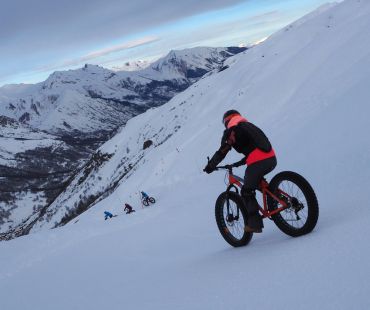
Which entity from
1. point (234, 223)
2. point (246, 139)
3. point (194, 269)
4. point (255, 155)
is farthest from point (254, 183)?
point (194, 269)

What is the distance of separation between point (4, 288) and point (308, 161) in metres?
8.58

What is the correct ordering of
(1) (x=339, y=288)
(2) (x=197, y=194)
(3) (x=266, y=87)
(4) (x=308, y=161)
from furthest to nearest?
(3) (x=266, y=87) → (2) (x=197, y=194) → (4) (x=308, y=161) → (1) (x=339, y=288)

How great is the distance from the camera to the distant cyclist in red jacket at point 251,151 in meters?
6.63

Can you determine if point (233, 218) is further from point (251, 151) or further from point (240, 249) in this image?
point (251, 151)

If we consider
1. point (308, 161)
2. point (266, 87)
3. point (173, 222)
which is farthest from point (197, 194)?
point (266, 87)

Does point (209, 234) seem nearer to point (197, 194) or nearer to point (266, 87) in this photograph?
point (197, 194)

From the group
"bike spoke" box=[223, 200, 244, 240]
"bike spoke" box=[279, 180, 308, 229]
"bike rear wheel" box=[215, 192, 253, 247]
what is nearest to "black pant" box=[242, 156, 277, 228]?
"bike rear wheel" box=[215, 192, 253, 247]

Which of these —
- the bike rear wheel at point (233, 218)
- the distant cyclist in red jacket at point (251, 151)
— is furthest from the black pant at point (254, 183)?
the bike rear wheel at point (233, 218)

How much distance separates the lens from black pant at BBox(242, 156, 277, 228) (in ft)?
21.9

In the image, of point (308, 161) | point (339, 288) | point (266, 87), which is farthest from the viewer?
point (266, 87)

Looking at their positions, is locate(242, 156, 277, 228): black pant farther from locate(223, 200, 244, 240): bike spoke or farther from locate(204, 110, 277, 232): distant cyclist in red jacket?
locate(223, 200, 244, 240): bike spoke

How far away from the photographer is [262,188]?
22.5ft

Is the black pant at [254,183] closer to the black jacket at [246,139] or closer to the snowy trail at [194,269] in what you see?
the black jacket at [246,139]

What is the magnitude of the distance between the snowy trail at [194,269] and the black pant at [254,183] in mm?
443
